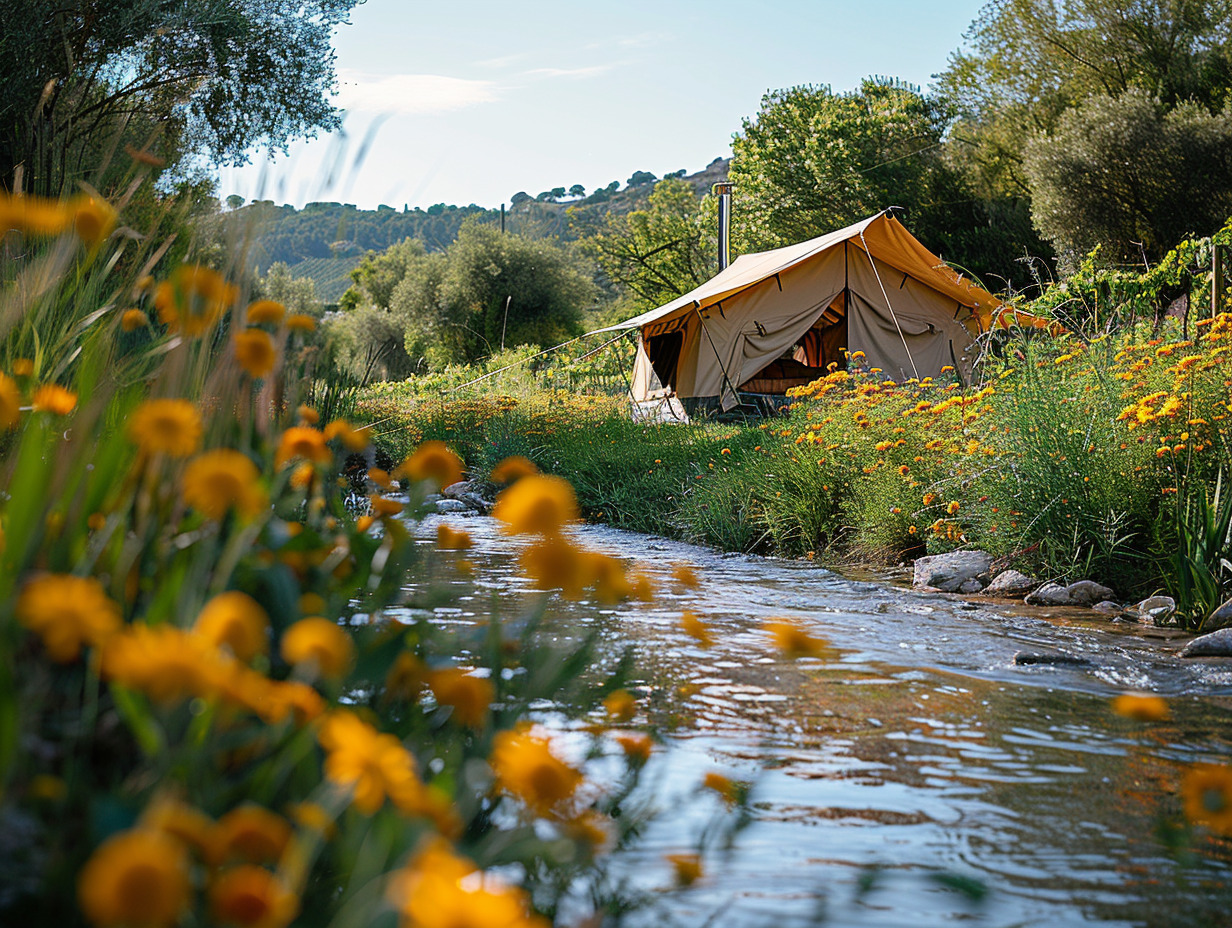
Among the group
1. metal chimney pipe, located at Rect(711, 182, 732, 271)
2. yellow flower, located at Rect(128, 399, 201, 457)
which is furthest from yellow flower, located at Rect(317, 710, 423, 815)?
metal chimney pipe, located at Rect(711, 182, 732, 271)

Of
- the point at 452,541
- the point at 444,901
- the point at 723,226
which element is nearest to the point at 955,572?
the point at 452,541

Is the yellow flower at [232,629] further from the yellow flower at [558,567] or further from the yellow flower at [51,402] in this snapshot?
the yellow flower at [51,402]

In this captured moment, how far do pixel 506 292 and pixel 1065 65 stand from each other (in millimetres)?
16836

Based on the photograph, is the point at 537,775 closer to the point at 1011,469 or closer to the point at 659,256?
the point at 1011,469

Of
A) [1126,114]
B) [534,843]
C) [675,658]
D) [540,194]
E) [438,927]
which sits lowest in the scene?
[675,658]

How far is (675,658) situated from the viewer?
3.67m

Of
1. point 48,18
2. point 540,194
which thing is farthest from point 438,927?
point 540,194

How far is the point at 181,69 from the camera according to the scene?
9492 mm

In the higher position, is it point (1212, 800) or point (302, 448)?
point (302, 448)

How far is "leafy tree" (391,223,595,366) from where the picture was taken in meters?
31.4

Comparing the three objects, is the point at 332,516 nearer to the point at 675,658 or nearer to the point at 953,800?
the point at 953,800

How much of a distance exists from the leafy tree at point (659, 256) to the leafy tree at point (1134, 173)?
50.6ft

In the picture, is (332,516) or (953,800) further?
→ (953,800)

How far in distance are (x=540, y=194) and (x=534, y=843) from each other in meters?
114
